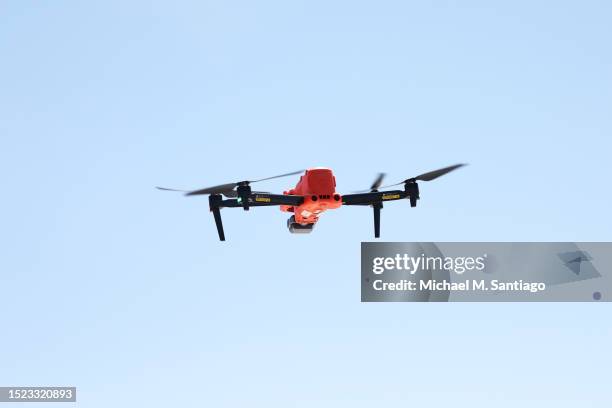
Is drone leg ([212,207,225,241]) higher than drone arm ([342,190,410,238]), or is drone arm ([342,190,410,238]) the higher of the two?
drone arm ([342,190,410,238])

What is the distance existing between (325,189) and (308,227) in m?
10.2

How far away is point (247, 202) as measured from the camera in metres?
105

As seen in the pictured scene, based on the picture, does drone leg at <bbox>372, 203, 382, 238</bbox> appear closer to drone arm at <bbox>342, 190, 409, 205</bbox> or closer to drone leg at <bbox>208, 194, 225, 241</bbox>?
drone arm at <bbox>342, 190, 409, 205</bbox>

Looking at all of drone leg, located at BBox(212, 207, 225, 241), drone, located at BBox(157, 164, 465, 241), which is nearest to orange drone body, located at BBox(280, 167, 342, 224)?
drone, located at BBox(157, 164, 465, 241)

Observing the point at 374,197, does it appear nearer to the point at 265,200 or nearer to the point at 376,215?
the point at 376,215

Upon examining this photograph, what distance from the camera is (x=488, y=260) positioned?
403 feet

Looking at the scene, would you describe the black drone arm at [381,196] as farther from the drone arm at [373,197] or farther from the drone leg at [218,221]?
the drone leg at [218,221]

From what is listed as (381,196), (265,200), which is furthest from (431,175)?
(265,200)

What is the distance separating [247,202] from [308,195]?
18.3ft

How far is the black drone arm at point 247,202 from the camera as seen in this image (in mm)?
105387

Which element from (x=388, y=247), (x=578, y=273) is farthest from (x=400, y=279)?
(x=578, y=273)

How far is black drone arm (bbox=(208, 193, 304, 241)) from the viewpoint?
346ft

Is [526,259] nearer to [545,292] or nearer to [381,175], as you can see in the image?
[545,292]

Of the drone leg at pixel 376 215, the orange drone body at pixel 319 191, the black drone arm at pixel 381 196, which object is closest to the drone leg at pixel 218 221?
the orange drone body at pixel 319 191
